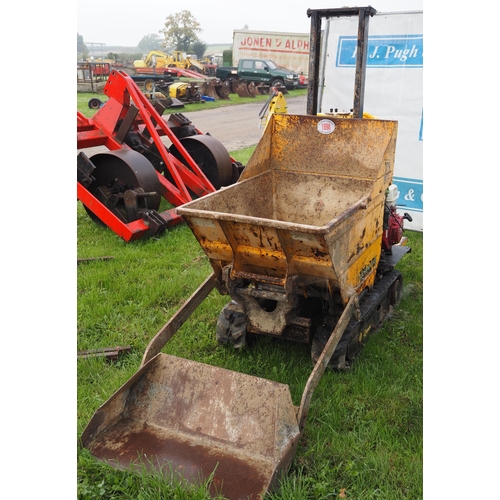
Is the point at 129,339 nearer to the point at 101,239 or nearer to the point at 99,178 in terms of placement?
the point at 101,239

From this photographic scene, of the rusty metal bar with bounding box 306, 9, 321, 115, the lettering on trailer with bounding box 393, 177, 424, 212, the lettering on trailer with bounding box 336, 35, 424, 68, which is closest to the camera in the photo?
the rusty metal bar with bounding box 306, 9, 321, 115

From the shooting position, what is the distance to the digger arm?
11.1 feet

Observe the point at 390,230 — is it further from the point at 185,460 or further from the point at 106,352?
the point at 185,460

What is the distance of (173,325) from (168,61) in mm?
25052

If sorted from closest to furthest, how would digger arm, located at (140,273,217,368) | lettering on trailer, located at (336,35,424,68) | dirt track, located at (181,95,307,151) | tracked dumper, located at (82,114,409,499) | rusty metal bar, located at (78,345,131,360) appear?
tracked dumper, located at (82,114,409,499) < digger arm, located at (140,273,217,368) < rusty metal bar, located at (78,345,131,360) < lettering on trailer, located at (336,35,424,68) < dirt track, located at (181,95,307,151)

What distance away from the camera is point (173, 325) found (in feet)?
11.7

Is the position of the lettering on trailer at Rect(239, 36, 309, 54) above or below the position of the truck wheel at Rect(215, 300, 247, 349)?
above

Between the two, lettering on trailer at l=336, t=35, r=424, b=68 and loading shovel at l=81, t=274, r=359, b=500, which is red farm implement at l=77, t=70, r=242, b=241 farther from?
loading shovel at l=81, t=274, r=359, b=500

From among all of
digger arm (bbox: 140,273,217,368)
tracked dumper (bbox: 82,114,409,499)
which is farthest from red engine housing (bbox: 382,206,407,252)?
digger arm (bbox: 140,273,217,368)

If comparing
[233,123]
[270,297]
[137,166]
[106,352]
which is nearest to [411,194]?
Answer: [137,166]

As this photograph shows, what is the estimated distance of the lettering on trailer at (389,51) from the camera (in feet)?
20.4

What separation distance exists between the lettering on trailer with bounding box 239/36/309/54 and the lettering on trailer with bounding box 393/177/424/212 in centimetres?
2479

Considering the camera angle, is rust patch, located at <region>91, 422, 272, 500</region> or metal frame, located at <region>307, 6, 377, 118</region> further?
metal frame, located at <region>307, 6, 377, 118</region>

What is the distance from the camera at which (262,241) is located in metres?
3.26
